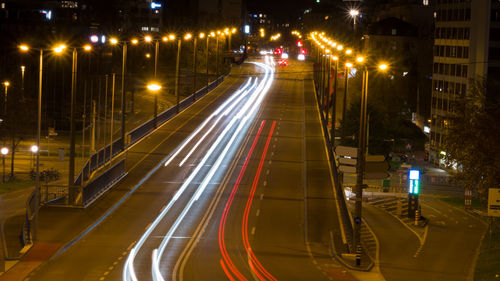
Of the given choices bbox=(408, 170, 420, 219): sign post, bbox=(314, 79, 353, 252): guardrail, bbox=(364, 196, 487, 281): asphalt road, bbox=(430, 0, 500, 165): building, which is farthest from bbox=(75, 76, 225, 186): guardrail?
bbox=(430, 0, 500, 165): building

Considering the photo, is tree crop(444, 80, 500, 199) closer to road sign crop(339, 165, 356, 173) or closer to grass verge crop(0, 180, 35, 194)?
road sign crop(339, 165, 356, 173)

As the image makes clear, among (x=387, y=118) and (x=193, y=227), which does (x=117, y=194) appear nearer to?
(x=193, y=227)

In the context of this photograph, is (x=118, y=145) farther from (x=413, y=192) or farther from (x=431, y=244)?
(x=431, y=244)

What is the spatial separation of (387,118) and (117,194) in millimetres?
70464

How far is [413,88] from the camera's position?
153 metres

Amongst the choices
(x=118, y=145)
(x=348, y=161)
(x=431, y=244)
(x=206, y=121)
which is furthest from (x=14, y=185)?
(x=348, y=161)

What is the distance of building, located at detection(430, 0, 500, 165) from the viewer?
87.4 m

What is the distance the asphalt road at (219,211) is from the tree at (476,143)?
7057 millimetres

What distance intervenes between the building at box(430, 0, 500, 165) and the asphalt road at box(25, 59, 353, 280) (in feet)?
86.2

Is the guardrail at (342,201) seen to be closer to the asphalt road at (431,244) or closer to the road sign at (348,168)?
the asphalt road at (431,244)

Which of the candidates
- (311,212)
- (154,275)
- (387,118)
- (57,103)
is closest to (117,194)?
(311,212)

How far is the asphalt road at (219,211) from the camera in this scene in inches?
1078

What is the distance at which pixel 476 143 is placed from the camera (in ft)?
117

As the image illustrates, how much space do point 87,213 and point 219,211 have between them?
663 cm
